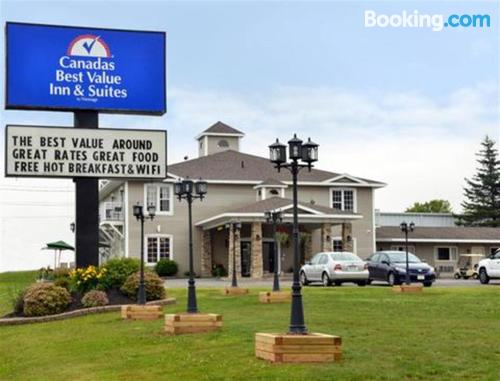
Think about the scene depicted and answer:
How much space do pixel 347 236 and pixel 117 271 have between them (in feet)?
82.9

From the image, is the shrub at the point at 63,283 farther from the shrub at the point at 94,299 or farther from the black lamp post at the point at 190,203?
the black lamp post at the point at 190,203

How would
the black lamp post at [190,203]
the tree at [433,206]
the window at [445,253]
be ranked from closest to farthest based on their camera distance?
the black lamp post at [190,203], the window at [445,253], the tree at [433,206]

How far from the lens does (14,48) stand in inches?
1038

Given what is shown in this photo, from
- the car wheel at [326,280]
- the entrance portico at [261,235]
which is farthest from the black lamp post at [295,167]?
the entrance portico at [261,235]

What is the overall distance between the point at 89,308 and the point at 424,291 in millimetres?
9865

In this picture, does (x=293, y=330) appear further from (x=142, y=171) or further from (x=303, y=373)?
(x=142, y=171)

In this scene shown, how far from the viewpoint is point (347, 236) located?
49.2 meters

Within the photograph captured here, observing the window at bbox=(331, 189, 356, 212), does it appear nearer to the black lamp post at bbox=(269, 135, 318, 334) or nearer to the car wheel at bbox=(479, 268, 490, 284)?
the car wheel at bbox=(479, 268, 490, 284)

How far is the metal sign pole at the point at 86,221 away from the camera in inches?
1044

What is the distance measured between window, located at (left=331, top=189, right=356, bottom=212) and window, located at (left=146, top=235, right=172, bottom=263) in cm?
1088

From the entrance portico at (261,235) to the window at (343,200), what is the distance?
343 centimetres

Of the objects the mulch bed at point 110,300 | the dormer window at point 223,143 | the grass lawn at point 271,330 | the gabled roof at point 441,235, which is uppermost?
the dormer window at point 223,143

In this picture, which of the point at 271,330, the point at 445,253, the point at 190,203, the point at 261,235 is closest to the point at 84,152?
the point at 190,203

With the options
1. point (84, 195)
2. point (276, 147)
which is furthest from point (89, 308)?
point (276, 147)
